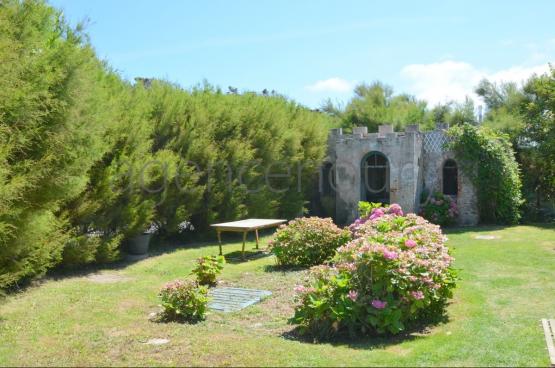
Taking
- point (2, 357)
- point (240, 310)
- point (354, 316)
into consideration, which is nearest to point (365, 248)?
point (354, 316)

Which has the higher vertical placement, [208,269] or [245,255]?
[208,269]

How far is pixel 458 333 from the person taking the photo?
5430 mm

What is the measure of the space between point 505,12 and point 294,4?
4301 mm

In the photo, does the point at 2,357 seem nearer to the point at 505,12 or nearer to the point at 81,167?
the point at 81,167

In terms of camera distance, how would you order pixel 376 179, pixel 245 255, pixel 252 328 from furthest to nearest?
pixel 376 179 < pixel 245 255 < pixel 252 328

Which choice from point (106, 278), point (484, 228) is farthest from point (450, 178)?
point (106, 278)

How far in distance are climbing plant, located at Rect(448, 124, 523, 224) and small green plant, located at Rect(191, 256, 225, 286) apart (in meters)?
10.5

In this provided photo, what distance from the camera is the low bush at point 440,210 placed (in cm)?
1584

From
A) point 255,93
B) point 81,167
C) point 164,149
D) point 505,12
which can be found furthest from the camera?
point 255,93

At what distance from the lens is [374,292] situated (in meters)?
5.57

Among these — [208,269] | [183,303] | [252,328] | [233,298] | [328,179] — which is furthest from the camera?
[328,179]

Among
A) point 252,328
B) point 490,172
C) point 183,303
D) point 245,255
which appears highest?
point 490,172

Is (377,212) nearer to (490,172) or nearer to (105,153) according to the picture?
(105,153)

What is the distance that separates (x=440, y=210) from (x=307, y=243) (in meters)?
7.82
